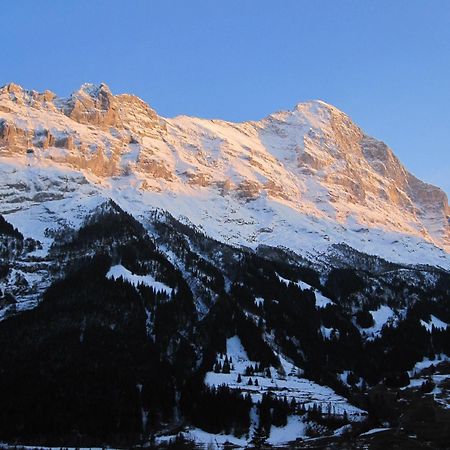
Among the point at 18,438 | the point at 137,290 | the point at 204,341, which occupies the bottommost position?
the point at 18,438

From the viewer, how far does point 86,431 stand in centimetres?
13538

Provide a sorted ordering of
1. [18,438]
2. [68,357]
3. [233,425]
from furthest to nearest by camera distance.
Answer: [68,357], [233,425], [18,438]

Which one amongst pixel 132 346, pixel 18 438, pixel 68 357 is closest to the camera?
pixel 18 438

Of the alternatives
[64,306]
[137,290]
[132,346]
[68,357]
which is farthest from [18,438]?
[137,290]

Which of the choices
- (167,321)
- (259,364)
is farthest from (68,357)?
(259,364)

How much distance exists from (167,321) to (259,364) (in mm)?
27125

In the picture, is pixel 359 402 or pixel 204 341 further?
pixel 204 341

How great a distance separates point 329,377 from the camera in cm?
19062

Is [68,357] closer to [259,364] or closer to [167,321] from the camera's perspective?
[167,321]

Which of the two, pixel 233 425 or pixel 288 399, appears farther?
pixel 288 399

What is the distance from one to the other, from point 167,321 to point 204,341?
1159cm

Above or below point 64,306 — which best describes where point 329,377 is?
below

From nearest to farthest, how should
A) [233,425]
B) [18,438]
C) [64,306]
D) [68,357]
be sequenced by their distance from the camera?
[18,438], [233,425], [68,357], [64,306]

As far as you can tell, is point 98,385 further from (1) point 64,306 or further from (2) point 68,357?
(1) point 64,306
